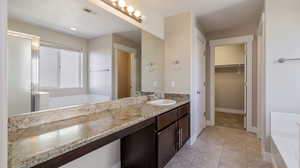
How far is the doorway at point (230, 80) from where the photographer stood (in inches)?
193

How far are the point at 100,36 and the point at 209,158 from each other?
2.26m

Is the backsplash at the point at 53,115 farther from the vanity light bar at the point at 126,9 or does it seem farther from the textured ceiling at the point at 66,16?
the vanity light bar at the point at 126,9

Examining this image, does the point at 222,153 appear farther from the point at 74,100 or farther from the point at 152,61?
the point at 74,100

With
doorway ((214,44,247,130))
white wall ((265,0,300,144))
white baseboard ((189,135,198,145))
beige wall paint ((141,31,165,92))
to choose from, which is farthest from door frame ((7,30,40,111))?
doorway ((214,44,247,130))

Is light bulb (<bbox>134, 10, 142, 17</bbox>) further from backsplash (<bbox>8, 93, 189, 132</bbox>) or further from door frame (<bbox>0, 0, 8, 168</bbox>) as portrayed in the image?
door frame (<bbox>0, 0, 8, 168</bbox>)

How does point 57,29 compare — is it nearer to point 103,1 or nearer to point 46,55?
point 46,55

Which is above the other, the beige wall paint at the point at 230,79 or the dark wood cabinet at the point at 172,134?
the beige wall paint at the point at 230,79

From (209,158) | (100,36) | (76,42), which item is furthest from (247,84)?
(76,42)

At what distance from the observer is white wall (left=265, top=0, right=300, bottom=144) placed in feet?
6.39

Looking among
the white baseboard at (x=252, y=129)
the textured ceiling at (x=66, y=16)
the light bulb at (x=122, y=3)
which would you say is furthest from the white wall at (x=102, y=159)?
the white baseboard at (x=252, y=129)

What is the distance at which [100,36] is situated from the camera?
1.70m

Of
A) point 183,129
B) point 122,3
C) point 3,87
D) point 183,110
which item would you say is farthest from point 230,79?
point 3,87

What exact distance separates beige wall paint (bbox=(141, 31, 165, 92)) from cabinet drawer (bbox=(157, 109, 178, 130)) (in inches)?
26.2

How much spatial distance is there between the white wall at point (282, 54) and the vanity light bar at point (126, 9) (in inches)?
70.3
